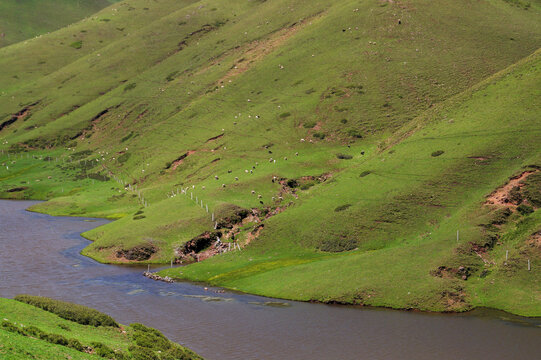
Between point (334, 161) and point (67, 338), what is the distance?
267ft

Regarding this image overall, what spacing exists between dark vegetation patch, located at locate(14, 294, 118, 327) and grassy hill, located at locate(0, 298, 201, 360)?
0.28 ft

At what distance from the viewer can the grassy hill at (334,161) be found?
216 feet

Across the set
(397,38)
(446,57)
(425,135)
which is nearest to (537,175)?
(425,135)

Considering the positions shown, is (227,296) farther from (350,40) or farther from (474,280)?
(350,40)

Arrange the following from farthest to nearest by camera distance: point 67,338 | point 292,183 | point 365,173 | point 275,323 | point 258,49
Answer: point 258,49
point 292,183
point 365,173
point 275,323
point 67,338

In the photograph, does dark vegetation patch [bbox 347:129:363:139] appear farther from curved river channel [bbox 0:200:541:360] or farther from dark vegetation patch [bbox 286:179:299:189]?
curved river channel [bbox 0:200:541:360]

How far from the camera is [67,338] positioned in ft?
125

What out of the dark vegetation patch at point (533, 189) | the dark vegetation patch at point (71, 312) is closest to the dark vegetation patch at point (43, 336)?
the dark vegetation patch at point (71, 312)

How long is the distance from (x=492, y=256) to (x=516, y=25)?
119 meters

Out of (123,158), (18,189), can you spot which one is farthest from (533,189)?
(18,189)

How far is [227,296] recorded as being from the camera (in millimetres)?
66875

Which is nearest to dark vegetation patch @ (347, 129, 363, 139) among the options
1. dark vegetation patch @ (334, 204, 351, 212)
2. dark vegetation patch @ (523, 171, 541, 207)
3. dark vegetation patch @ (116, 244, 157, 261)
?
dark vegetation patch @ (334, 204, 351, 212)

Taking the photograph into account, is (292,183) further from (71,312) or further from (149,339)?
(149,339)

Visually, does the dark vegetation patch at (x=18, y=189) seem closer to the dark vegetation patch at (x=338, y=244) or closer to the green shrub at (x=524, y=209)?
the dark vegetation patch at (x=338, y=244)
